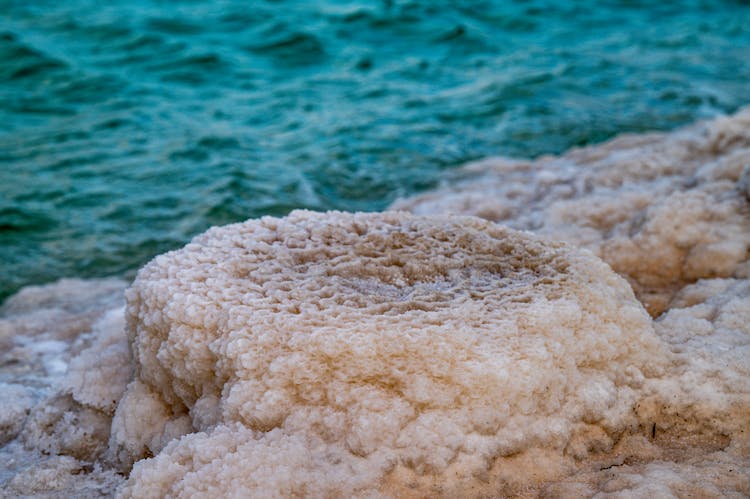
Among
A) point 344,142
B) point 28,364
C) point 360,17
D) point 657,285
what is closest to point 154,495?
point 28,364

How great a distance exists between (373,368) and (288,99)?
5325 millimetres

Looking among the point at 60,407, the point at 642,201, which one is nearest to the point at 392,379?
the point at 60,407

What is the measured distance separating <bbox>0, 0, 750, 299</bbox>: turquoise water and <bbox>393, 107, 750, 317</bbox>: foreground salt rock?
56 centimetres

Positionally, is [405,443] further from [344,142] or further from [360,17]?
[360,17]

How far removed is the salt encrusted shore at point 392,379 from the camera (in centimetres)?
180

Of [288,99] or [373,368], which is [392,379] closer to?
[373,368]

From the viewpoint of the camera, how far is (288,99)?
6902 millimetres

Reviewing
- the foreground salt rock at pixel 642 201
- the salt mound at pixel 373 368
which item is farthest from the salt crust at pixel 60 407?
the foreground salt rock at pixel 642 201

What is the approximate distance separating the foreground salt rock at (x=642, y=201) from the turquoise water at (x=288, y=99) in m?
0.56

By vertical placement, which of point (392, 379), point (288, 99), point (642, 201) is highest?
point (392, 379)

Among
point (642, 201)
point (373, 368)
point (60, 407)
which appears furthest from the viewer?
point (642, 201)

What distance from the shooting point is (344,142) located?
6.09m

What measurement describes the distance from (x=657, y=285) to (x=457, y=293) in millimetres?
1300

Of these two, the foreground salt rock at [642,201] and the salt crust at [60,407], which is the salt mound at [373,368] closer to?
the salt crust at [60,407]
